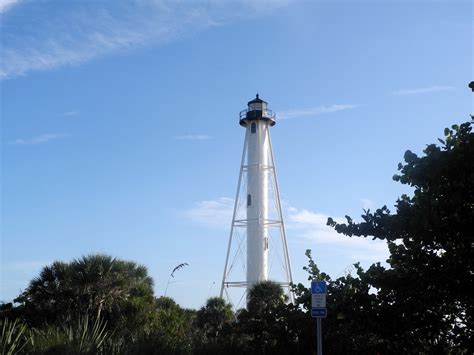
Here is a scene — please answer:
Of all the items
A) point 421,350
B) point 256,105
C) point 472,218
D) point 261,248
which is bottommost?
point 421,350

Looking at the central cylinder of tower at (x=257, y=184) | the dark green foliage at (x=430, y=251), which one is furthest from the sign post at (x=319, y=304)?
the central cylinder of tower at (x=257, y=184)

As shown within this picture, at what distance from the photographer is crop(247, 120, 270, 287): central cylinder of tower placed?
111 ft

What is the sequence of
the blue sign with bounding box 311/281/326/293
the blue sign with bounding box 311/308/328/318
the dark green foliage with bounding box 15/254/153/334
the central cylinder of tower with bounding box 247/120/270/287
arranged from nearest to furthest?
the blue sign with bounding box 311/308/328/318
the blue sign with bounding box 311/281/326/293
the dark green foliage with bounding box 15/254/153/334
the central cylinder of tower with bounding box 247/120/270/287

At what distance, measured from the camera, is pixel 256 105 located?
37.2m

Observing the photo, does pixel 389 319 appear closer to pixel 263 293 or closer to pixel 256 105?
pixel 263 293

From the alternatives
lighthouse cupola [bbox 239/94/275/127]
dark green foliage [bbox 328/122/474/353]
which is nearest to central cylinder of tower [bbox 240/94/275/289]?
lighthouse cupola [bbox 239/94/275/127]

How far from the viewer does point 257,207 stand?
1348 inches

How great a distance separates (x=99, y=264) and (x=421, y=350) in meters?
16.3

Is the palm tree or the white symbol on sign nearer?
the white symbol on sign

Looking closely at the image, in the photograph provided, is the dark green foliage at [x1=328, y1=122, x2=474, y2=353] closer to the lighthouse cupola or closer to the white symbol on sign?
the white symbol on sign

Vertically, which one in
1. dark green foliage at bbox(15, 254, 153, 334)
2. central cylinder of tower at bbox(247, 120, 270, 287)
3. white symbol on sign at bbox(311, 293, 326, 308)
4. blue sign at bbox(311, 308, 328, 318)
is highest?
central cylinder of tower at bbox(247, 120, 270, 287)

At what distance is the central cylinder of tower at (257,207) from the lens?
33.8 m

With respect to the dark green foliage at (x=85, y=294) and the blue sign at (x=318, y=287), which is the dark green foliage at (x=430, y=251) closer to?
the blue sign at (x=318, y=287)

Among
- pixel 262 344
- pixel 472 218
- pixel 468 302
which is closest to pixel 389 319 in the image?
pixel 468 302
